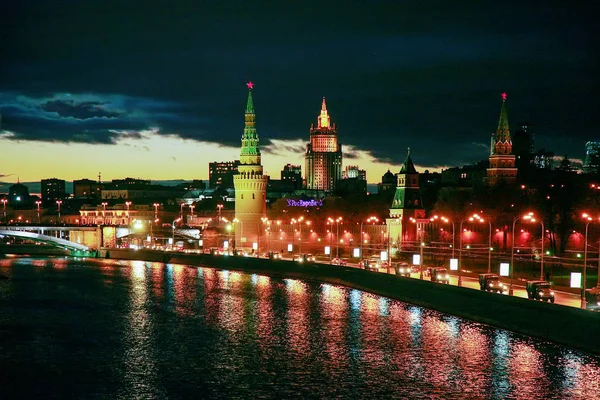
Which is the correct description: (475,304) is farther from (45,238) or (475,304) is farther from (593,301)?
(45,238)

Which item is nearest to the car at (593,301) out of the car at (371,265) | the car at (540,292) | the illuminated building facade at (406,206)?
the car at (540,292)

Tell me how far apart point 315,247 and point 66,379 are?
93.9 metres

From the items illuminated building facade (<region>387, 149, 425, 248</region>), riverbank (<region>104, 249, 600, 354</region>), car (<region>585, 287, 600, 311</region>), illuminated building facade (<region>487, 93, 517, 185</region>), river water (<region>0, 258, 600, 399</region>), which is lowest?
river water (<region>0, 258, 600, 399</region>)

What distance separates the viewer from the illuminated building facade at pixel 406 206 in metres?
132

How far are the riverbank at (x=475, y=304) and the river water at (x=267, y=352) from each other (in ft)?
2.78

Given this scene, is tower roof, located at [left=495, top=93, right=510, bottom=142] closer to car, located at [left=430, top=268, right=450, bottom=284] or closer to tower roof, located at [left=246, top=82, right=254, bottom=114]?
tower roof, located at [left=246, top=82, right=254, bottom=114]

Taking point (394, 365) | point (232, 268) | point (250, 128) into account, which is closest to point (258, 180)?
point (250, 128)

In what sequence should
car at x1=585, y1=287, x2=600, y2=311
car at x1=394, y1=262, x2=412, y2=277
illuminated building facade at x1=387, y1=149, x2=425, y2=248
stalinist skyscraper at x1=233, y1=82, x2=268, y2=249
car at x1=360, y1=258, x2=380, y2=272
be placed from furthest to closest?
stalinist skyscraper at x1=233, y1=82, x2=268, y2=249 < illuminated building facade at x1=387, y1=149, x2=425, y2=248 < car at x1=360, y1=258, x2=380, y2=272 < car at x1=394, y1=262, x2=412, y2=277 < car at x1=585, y1=287, x2=600, y2=311

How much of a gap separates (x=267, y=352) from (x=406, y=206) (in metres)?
88.7

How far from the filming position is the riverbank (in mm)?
45094

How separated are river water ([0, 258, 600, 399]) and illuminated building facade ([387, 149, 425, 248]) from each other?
57031mm

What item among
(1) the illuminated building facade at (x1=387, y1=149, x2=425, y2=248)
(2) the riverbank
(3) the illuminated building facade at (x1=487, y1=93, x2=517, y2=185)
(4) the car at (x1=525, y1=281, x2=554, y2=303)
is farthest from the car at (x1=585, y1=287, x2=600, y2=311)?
(3) the illuminated building facade at (x1=487, y1=93, x2=517, y2=185)

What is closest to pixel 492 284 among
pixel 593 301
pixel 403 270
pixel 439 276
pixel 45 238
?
pixel 439 276

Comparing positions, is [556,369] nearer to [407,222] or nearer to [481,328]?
[481,328]
